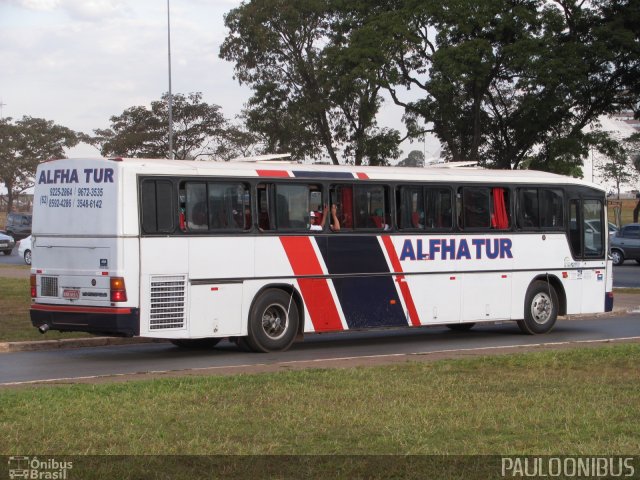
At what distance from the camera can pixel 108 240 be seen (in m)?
16.2

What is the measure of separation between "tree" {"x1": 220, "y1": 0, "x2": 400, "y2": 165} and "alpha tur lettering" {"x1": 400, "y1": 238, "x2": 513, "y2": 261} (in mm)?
32248

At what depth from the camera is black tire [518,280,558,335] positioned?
21.0 m

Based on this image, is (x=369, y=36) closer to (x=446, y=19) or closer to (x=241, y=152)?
(x=446, y=19)

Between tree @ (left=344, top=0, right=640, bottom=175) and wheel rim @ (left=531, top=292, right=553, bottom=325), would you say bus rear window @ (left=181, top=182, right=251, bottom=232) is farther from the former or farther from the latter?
tree @ (left=344, top=0, right=640, bottom=175)

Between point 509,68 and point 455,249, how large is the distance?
28.2 metres

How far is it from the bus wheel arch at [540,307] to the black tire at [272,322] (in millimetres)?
5006

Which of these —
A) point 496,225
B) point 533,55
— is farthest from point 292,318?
point 533,55

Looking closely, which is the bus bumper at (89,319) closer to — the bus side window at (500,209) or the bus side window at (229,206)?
the bus side window at (229,206)

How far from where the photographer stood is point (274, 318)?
1783cm

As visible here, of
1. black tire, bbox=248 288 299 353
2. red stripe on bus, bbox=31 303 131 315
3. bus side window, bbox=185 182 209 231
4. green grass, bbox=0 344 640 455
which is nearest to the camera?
green grass, bbox=0 344 640 455

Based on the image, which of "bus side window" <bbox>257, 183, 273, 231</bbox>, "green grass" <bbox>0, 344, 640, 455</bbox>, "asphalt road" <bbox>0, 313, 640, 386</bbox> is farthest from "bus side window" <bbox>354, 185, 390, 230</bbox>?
"green grass" <bbox>0, 344, 640, 455</bbox>

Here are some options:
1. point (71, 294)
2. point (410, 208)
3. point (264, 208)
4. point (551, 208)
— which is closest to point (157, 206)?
point (71, 294)

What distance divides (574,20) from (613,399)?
38442mm

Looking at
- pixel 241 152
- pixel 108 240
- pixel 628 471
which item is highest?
pixel 241 152
